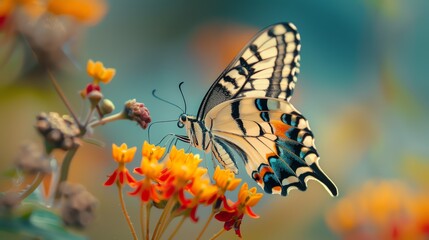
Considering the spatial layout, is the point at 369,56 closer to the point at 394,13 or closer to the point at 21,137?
the point at 394,13

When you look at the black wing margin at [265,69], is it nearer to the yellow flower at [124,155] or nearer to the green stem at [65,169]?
the yellow flower at [124,155]

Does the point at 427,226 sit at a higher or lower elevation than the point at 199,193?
lower

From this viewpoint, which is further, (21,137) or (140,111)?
(21,137)

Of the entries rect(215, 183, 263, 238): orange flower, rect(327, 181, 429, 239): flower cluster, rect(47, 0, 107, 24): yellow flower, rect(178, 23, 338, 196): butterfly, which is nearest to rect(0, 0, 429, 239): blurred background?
rect(327, 181, 429, 239): flower cluster

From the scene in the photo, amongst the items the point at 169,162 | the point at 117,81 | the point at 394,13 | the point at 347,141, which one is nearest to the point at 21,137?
the point at 117,81

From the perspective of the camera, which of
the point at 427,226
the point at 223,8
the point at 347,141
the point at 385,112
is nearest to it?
the point at 427,226

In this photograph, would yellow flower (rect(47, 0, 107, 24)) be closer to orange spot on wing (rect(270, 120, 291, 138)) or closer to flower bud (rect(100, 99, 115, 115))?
flower bud (rect(100, 99, 115, 115))

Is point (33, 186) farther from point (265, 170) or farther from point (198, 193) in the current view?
point (265, 170)
